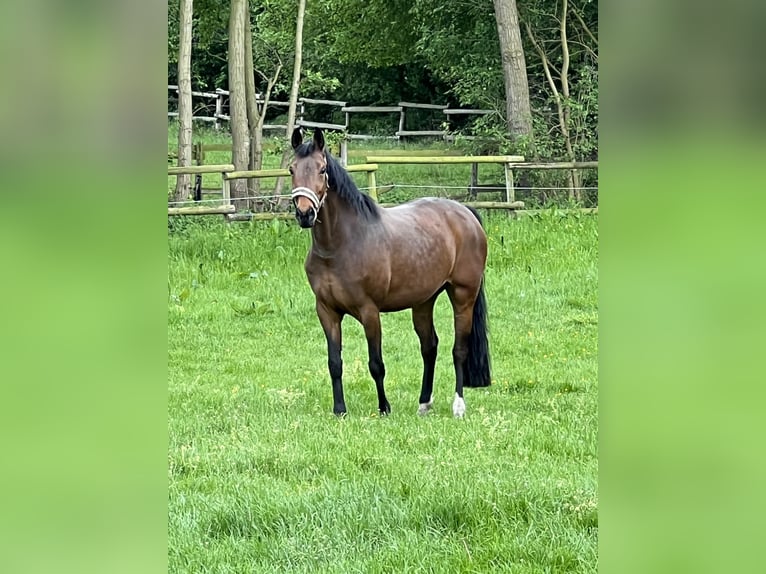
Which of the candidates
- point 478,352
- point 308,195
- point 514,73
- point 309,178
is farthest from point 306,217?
point 514,73

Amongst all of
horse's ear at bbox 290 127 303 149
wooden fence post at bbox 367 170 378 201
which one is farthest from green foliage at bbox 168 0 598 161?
horse's ear at bbox 290 127 303 149

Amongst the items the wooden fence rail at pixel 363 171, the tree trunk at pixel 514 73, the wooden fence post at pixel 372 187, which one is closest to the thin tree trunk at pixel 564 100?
the tree trunk at pixel 514 73

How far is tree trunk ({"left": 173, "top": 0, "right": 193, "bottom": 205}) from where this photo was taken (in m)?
16.1

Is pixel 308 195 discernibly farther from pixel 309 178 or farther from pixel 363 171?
pixel 363 171

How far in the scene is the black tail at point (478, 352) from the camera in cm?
700

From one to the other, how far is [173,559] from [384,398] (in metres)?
3.01

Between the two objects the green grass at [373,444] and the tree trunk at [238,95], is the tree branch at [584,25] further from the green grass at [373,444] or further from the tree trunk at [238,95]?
the green grass at [373,444]

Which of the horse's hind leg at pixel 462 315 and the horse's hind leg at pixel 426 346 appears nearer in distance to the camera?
the horse's hind leg at pixel 426 346

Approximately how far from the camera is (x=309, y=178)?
576 cm

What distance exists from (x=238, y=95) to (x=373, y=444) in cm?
1298

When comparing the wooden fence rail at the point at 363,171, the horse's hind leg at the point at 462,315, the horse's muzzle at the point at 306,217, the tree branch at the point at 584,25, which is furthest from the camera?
the tree branch at the point at 584,25

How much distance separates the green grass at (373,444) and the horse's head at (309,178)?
1.38 meters
